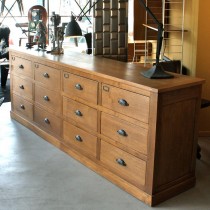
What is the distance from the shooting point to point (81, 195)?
2.98m

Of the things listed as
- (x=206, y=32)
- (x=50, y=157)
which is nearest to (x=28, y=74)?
(x=50, y=157)

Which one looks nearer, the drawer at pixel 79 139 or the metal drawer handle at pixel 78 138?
the drawer at pixel 79 139

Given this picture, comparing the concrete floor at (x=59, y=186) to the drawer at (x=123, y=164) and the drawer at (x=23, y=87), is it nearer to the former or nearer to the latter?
the drawer at (x=123, y=164)

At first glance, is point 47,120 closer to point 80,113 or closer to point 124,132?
point 80,113

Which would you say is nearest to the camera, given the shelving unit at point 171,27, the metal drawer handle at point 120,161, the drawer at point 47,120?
the metal drawer handle at point 120,161

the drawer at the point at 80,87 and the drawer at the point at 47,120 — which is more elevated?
the drawer at the point at 80,87

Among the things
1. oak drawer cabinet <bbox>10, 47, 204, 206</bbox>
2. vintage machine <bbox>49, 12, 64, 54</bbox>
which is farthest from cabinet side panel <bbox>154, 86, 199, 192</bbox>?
vintage machine <bbox>49, 12, 64, 54</bbox>

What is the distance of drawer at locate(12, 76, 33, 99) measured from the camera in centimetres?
438

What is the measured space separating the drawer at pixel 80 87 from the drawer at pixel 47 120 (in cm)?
41

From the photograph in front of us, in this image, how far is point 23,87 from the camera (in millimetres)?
4535

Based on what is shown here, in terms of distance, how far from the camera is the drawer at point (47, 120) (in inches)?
154

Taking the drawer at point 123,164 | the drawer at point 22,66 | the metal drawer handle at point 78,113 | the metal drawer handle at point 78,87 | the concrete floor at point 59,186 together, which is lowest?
the concrete floor at point 59,186

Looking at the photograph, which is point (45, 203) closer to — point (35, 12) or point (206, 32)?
point (206, 32)

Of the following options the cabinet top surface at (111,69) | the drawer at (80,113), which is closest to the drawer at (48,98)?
the drawer at (80,113)
